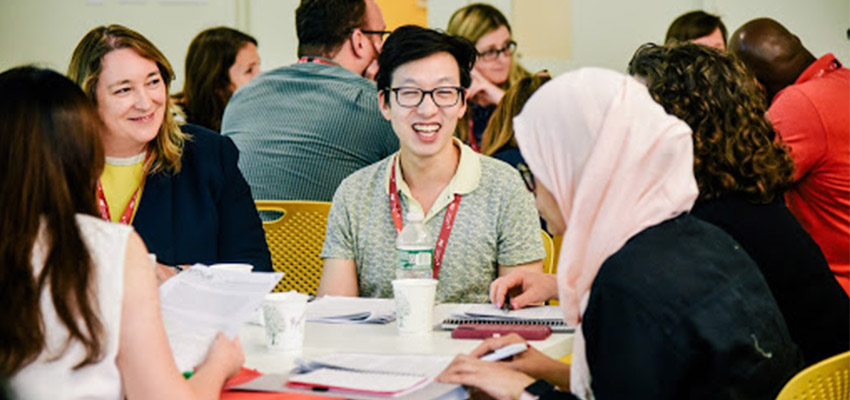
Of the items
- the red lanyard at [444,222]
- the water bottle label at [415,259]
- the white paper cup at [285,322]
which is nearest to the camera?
the white paper cup at [285,322]

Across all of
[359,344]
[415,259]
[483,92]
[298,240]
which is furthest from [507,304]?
[483,92]

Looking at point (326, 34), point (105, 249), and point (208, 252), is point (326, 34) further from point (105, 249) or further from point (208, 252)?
point (105, 249)

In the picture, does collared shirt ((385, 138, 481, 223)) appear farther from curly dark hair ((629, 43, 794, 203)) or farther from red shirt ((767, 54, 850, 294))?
red shirt ((767, 54, 850, 294))

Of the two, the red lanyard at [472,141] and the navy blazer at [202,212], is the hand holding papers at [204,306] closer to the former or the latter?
the navy blazer at [202,212]

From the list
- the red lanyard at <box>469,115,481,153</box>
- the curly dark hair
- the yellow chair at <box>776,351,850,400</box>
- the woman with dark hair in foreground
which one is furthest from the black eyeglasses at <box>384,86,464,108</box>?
the red lanyard at <box>469,115,481,153</box>

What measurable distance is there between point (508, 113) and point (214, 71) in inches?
76.7

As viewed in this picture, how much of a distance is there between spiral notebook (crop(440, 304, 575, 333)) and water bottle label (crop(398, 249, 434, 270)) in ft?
0.55

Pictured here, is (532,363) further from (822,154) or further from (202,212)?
(822,154)

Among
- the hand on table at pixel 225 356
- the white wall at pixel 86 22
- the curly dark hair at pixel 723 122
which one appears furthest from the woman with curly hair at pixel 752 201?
the white wall at pixel 86 22

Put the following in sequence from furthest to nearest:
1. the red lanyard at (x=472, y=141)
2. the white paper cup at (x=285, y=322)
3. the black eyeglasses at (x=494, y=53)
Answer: the black eyeglasses at (x=494, y=53) → the red lanyard at (x=472, y=141) → the white paper cup at (x=285, y=322)

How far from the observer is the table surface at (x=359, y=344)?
1951 mm

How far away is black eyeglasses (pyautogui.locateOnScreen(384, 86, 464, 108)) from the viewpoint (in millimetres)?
2764

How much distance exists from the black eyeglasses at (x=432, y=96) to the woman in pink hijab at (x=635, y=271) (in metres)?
0.95

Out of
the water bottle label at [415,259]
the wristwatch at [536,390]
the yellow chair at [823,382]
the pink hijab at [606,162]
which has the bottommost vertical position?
the water bottle label at [415,259]
